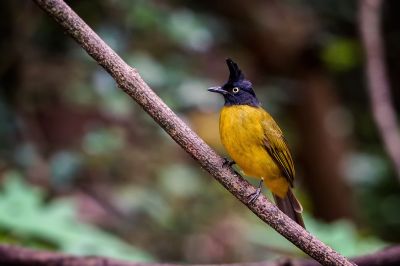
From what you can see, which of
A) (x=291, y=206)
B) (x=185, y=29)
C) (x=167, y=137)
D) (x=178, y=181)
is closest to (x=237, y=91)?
(x=291, y=206)

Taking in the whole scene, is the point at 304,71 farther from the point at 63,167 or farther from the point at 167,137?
the point at 63,167

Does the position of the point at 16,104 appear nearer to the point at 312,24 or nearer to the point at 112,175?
the point at 112,175

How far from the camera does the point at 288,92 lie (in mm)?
5594

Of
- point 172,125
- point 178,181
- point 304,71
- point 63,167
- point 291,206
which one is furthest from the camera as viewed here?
point 304,71

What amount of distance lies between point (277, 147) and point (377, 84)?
1349 mm

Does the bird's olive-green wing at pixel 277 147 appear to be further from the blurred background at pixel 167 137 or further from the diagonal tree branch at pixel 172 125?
the diagonal tree branch at pixel 172 125

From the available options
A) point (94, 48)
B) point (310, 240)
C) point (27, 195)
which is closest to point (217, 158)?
point (310, 240)

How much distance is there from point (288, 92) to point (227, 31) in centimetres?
76

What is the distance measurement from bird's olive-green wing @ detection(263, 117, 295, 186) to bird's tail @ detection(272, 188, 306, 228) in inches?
2.4

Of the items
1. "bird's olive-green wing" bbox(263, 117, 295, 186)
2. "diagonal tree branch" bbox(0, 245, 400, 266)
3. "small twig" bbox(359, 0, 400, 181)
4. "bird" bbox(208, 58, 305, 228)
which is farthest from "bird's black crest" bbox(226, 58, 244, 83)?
"small twig" bbox(359, 0, 400, 181)

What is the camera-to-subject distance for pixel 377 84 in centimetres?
359

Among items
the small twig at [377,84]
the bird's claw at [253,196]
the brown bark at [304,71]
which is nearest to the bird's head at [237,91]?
the bird's claw at [253,196]

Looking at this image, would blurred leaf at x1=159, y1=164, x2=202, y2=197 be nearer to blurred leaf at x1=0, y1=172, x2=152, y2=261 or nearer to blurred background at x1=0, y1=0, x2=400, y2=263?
blurred background at x1=0, y1=0, x2=400, y2=263

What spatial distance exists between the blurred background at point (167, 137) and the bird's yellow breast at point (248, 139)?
0.54 metres
